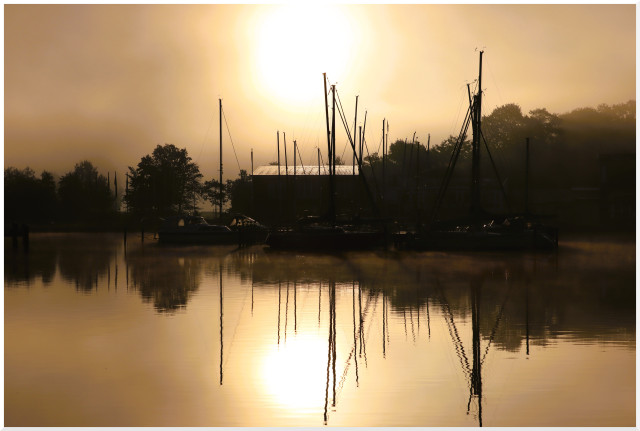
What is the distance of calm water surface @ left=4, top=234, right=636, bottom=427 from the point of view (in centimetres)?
1481

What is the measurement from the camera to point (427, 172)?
117500 mm

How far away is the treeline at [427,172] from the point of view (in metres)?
124

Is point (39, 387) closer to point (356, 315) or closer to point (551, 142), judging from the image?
point (356, 315)

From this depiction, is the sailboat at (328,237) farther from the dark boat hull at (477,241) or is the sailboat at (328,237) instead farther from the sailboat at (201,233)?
the sailboat at (201,233)

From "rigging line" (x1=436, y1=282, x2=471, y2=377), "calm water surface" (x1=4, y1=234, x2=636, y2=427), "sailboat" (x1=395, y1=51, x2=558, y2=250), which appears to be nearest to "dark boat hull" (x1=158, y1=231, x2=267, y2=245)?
"sailboat" (x1=395, y1=51, x2=558, y2=250)

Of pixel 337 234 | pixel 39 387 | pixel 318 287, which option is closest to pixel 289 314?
pixel 318 287

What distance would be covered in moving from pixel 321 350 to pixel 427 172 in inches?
3898

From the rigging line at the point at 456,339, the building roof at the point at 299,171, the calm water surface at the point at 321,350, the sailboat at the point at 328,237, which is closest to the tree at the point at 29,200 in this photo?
the building roof at the point at 299,171

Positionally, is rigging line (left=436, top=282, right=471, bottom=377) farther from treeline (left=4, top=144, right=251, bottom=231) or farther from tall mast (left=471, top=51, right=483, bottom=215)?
treeline (left=4, top=144, right=251, bottom=231)

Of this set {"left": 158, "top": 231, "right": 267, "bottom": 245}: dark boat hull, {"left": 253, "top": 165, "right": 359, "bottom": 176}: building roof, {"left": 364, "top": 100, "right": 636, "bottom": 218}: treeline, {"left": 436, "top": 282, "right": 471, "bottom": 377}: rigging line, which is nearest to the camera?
{"left": 436, "top": 282, "right": 471, "bottom": 377}: rigging line

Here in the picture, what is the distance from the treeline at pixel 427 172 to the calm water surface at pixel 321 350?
8011 cm

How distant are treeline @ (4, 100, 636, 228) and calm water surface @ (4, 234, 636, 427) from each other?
80.1 m

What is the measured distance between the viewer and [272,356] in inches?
756

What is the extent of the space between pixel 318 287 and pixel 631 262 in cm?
2240
